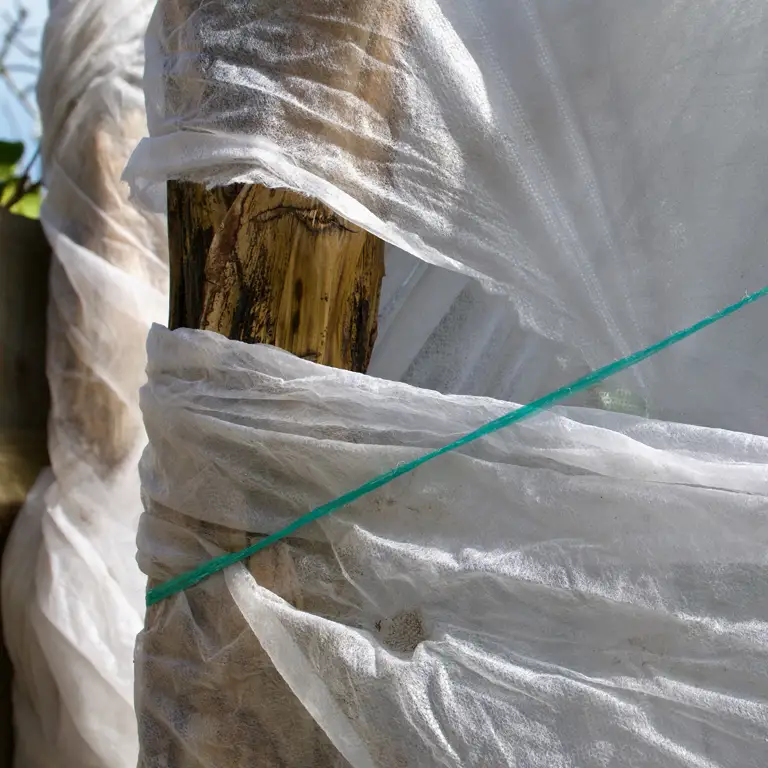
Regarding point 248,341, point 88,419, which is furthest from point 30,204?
point 248,341

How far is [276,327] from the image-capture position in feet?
2.09

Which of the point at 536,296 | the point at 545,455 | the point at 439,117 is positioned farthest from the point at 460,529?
the point at 439,117

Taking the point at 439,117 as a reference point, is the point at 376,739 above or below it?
below

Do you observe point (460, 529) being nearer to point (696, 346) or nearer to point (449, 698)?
point (449, 698)

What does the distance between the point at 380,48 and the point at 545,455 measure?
303 mm

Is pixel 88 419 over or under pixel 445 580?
under

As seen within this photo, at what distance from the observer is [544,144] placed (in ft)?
2.10

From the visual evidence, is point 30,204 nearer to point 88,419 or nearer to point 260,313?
point 88,419

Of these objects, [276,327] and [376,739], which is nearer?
[376,739]

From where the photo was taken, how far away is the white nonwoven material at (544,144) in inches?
24.0

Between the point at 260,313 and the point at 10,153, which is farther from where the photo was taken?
the point at 10,153

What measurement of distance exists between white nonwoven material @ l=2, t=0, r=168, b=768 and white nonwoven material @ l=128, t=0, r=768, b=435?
0.83 metres

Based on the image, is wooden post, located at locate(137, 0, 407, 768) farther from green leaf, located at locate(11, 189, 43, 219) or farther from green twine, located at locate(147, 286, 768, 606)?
green leaf, located at locate(11, 189, 43, 219)

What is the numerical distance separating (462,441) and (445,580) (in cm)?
9
